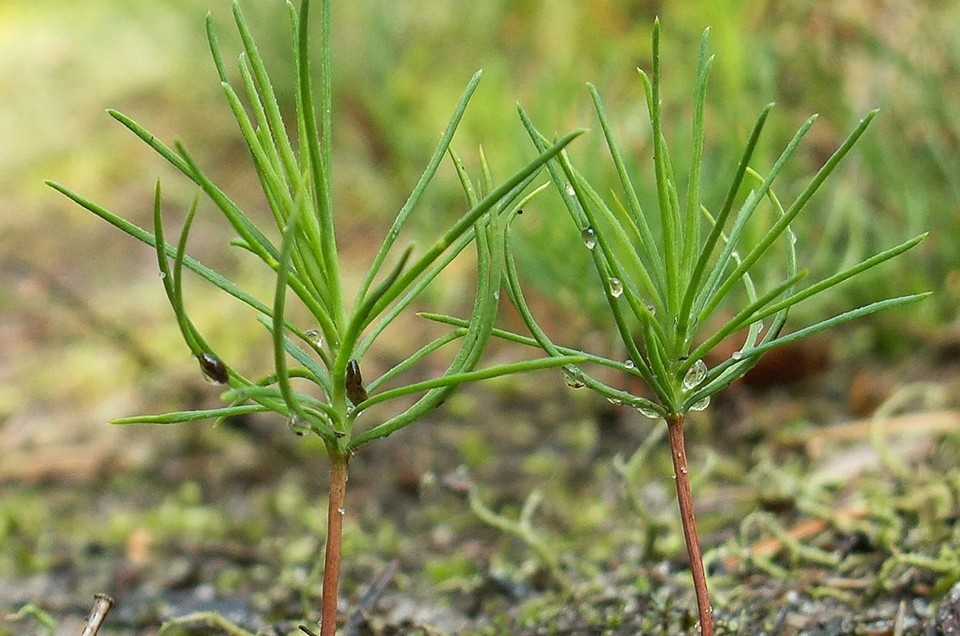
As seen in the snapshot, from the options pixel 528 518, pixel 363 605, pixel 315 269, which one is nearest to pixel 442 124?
pixel 528 518

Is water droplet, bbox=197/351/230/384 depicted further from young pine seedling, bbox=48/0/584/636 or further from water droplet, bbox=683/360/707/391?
water droplet, bbox=683/360/707/391

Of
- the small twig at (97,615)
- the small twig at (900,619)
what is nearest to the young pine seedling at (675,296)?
the small twig at (900,619)

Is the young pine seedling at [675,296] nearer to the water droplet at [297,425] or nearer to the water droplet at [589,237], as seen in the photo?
the water droplet at [589,237]

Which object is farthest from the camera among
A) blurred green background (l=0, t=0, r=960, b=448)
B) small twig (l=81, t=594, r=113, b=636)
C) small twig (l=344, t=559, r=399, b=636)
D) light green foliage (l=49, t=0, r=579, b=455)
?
blurred green background (l=0, t=0, r=960, b=448)

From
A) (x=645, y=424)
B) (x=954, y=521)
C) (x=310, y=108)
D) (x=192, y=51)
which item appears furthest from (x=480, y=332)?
(x=192, y=51)

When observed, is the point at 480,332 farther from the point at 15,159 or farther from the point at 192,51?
the point at 15,159

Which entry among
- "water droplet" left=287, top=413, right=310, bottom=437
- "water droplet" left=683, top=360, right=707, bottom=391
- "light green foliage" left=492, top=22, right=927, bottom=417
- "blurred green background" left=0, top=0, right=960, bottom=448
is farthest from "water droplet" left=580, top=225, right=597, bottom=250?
"blurred green background" left=0, top=0, right=960, bottom=448
